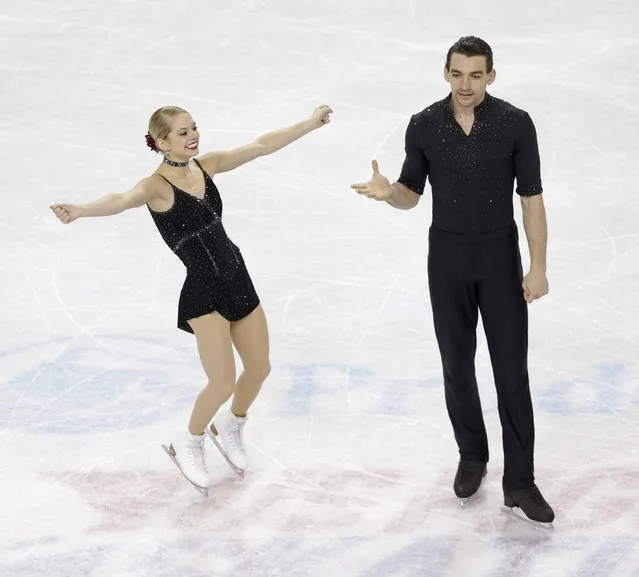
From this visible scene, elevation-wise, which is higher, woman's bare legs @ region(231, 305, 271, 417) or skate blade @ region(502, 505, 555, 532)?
woman's bare legs @ region(231, 305, 271, 417)

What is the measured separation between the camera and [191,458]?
16.7 ft

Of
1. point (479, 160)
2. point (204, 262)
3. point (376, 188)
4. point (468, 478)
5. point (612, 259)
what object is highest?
point (479, 160)

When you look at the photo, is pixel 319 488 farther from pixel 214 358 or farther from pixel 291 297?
pixel 291 297

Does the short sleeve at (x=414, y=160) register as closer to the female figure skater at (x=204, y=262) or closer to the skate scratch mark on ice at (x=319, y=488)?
the female figure skater at (x=204, y=262)

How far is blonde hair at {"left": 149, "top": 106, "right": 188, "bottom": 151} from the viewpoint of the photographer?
4.84 m

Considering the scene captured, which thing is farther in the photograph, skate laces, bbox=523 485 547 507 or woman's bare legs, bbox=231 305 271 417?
woman's bare legs, bbox=231 305 271 417

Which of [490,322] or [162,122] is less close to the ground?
[162,122]

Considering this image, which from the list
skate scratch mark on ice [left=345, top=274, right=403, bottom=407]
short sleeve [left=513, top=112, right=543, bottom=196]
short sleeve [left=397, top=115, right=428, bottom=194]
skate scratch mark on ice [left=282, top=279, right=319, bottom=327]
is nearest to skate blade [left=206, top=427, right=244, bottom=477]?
skate scratch mark on ice [left=345, top=274, right=403, bottom=407]

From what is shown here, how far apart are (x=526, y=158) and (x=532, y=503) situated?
4.30 feet

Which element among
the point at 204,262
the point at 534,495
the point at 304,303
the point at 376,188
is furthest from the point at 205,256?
the point at 304,303

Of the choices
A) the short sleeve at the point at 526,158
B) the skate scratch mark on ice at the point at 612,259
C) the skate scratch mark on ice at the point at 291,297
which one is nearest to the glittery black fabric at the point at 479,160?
the short sleeve at the point at 526,158

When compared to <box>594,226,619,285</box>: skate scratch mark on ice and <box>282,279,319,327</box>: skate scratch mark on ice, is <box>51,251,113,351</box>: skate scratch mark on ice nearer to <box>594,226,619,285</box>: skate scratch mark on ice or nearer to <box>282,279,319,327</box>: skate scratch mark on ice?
<box>282,279,319,327</box>: skate scratch mark on ice

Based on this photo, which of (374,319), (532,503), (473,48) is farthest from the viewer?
(374,319)

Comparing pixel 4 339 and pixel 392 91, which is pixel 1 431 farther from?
pixel 392 91
